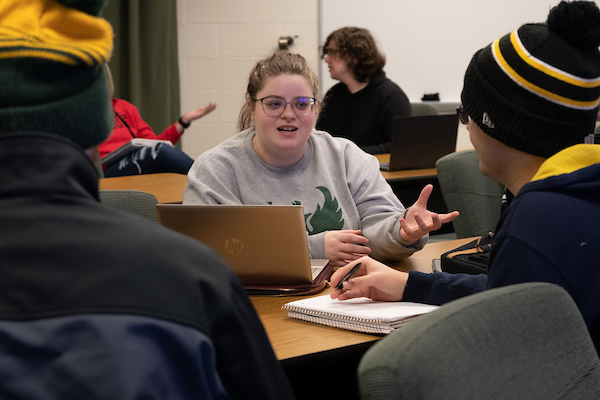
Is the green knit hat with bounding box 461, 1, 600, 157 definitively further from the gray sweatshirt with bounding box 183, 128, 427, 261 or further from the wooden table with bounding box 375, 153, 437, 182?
the wooden table with bounding box 375, 153, 437, 182

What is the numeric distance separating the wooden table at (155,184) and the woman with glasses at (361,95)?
4.93 feet

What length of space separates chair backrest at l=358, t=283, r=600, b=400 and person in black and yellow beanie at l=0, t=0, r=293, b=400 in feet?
0.47

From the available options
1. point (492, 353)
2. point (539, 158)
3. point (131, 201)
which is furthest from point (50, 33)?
point (131, 201)

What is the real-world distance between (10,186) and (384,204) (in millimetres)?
1474

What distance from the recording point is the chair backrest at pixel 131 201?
1.90 metres

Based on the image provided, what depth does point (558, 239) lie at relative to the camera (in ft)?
3.31

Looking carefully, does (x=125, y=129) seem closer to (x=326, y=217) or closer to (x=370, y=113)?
(x=370, y=113)

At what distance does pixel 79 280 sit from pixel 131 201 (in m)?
1.37

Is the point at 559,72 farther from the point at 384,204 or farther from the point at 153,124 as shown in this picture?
the point at 153,124

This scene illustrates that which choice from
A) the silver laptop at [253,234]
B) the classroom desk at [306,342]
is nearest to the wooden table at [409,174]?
the classroom desk at [306,342]

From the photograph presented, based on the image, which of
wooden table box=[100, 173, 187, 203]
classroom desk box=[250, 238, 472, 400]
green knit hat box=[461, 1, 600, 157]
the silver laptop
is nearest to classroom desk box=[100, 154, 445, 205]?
wooden table box=[100, 173, 187, 203]

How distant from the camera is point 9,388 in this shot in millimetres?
570

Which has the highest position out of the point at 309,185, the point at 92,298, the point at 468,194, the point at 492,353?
the point at 92,298

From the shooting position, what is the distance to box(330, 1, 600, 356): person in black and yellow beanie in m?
1.01
